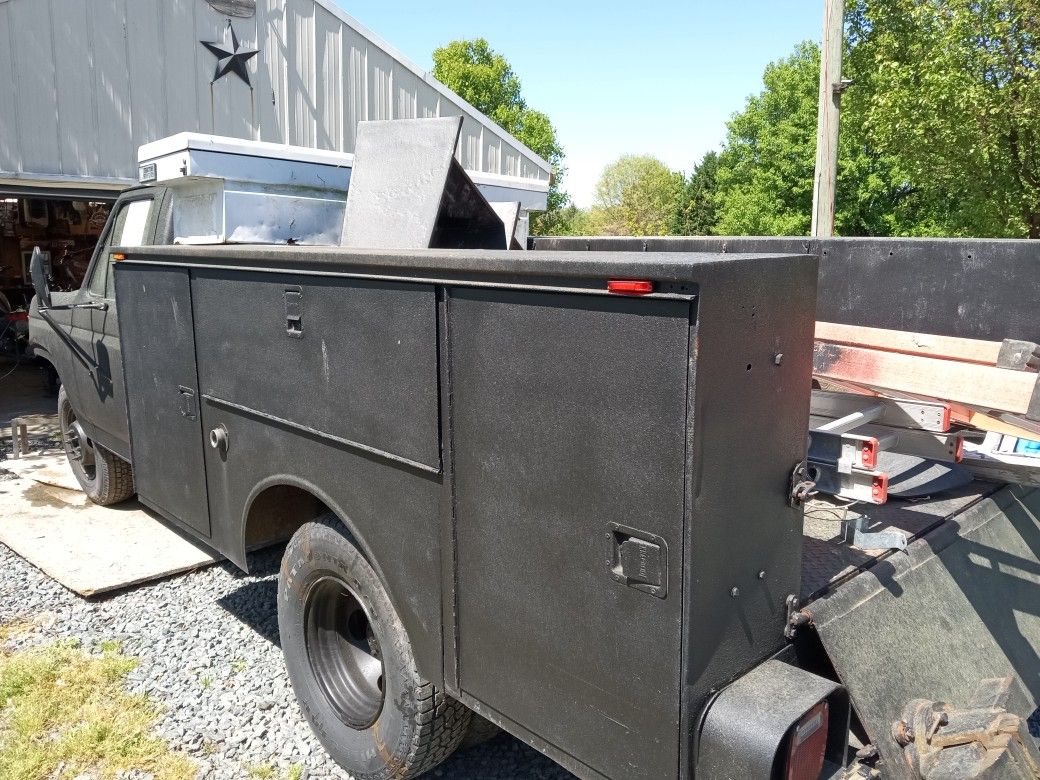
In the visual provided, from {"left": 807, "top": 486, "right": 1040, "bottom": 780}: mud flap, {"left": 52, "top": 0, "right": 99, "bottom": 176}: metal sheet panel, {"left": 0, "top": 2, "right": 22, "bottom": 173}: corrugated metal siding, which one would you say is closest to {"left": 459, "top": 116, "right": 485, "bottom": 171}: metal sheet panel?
{"left": 52, "top": 0, "right": 99, "bottom": 176}: metal sheet panel

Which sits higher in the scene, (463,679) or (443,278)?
(443,278)

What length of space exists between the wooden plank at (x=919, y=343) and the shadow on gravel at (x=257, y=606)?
306 cm

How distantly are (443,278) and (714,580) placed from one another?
3.41 ft

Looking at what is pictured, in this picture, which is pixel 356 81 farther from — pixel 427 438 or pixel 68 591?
pixel 427 438

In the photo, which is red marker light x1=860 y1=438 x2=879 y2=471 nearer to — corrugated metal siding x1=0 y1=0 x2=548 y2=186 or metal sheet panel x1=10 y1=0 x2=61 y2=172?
corrugated metal siding x1=0 y1=0 x2=548 y2=186

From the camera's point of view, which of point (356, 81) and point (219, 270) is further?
point (356, 81)

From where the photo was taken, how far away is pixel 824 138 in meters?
9.00

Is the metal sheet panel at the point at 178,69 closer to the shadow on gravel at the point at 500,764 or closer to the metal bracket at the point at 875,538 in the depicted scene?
the shadow on gravel at the point at 500,764

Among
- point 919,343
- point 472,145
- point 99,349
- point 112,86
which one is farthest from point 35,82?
point 919,343

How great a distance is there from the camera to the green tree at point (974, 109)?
559 inches

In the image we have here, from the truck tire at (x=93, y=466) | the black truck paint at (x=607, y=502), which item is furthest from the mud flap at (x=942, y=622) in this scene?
the truck tire at (x=93, y=466)

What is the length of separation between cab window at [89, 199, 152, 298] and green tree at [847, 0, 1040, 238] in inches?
537

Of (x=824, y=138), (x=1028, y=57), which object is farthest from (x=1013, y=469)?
(x=1028, y=57)

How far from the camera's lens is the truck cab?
4.82m
